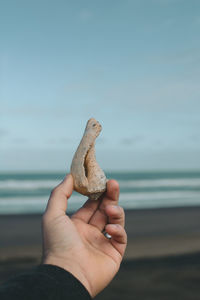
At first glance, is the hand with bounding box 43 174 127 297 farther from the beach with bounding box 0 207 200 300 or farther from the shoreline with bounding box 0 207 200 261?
the shoreline with bounding box 0 207 200 261

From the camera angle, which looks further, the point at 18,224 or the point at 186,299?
the point at 18,224

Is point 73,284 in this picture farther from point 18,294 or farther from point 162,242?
point 162,242

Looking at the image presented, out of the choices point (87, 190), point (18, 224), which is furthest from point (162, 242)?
point (87, 190)

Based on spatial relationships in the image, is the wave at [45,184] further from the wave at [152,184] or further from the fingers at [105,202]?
the fingers at [105,202]

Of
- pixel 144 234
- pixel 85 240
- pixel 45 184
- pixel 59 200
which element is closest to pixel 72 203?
pixel 144 234

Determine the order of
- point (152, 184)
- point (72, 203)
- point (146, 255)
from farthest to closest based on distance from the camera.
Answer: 1. point (152, 184)
2. point (72, 203)
3. point (146, 255)

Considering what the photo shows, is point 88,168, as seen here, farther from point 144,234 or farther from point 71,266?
point 144,234
